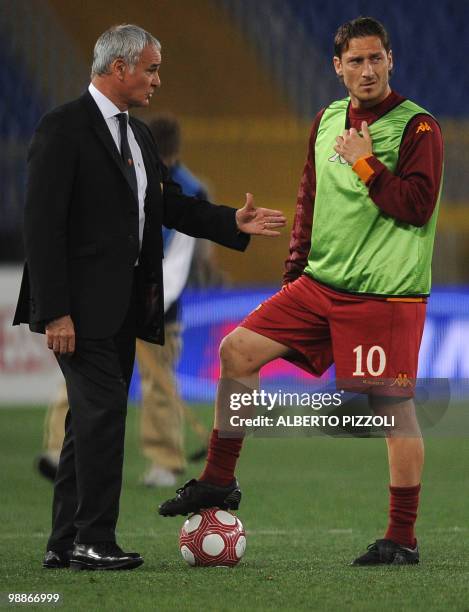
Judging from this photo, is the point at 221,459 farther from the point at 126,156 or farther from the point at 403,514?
the point at 126,156

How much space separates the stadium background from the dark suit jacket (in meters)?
6.65

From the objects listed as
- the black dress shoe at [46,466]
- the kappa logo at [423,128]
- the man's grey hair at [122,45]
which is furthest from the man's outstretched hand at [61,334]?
the black dress shoe at [46,466]

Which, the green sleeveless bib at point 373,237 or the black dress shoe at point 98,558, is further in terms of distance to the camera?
the green sleeveless bib at point 373,237

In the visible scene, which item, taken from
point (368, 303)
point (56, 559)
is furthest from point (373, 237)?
point (56, 559)

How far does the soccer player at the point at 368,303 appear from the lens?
14.9ft

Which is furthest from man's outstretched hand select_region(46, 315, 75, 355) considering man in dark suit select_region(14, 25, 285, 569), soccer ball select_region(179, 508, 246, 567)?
soccer ball select_region(179, 508, 246, 567)

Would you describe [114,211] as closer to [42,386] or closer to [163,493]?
[163,493]

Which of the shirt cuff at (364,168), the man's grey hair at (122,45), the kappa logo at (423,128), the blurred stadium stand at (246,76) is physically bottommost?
the shirt cuff at (364,168)

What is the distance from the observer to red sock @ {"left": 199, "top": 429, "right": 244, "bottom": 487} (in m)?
4.57

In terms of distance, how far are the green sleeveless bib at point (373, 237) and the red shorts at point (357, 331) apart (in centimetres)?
5

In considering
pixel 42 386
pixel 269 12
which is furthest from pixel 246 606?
pixel 269 12

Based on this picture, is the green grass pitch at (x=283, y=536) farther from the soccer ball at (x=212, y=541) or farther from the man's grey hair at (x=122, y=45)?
the man's grey hair at (x=122, y=45)

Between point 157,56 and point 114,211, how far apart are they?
1.87ft

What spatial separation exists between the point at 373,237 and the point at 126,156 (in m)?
0.86
